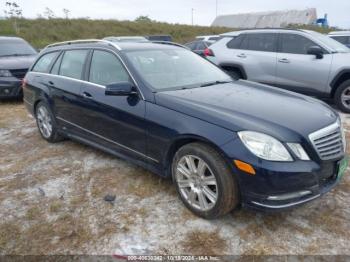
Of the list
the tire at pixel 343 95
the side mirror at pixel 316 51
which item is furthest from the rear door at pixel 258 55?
the tire at pixel 343 95

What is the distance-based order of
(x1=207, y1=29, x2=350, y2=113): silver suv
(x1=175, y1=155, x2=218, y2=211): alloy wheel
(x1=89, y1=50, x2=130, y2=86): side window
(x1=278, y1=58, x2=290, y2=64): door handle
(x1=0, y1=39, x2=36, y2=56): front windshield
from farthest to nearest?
1. (x1=0, y1=39, x2=36, y2=56): front windshield
2. (x1=278, y1=58, x2=290, y2=64): door handle
3. (x1=207, y1=29, x2=350, y2=113): silver suv
4. (x1=89, y1=50, x2=130, y2=86): side window
5. (x1=175, y1=155, x2=218, y2=211): alloy wheel

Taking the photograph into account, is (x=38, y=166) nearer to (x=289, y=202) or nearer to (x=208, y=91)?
(x=208, y=91)

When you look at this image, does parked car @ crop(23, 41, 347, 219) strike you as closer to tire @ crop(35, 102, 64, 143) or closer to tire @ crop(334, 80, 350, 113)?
tire @ crop(35, 102, 64, 143)

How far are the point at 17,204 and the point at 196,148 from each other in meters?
2.02

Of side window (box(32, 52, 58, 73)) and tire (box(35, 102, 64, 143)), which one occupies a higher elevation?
side window (box(32, 52, 58, 73))

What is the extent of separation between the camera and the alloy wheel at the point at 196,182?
299 centimetres

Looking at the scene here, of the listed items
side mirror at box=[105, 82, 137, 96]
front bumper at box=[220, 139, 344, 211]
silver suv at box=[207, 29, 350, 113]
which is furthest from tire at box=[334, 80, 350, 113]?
side mirror at box=[105, 82, 137, 96]

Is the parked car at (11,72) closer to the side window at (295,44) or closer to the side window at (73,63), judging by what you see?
the side window at (73,63)

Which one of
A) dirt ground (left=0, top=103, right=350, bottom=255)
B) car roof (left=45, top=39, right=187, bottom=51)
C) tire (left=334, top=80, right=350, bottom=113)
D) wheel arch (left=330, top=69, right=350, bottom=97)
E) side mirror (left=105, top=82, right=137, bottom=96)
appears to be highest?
car roof (left=45, top=39, right=187, bottom=51)

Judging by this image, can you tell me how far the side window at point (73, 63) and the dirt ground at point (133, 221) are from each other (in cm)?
131

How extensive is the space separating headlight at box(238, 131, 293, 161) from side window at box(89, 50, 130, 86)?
5.32 feet

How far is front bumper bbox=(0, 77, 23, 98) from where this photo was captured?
795cm

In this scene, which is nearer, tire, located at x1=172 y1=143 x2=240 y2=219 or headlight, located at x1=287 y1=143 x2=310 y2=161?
Answer: headlight, located at x1=287 y1=143 x2=310 y2=161

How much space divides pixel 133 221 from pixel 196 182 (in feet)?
2.29
